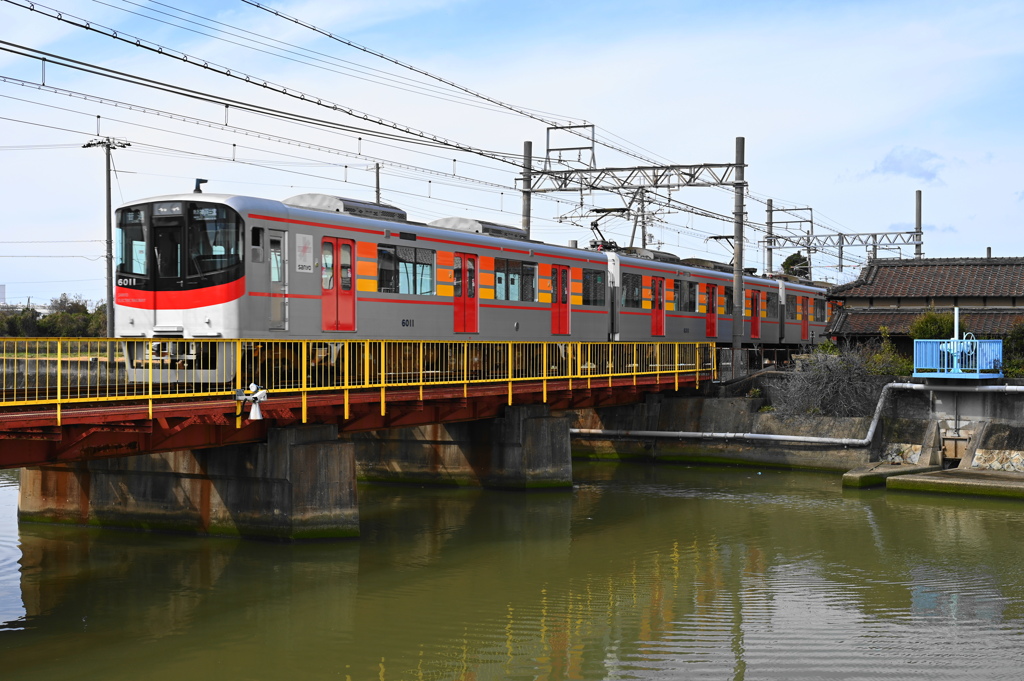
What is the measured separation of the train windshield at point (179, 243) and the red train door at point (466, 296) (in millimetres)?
6305

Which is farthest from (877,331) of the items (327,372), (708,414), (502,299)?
(327,372)

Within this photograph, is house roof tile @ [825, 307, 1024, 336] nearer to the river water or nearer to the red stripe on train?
the river water

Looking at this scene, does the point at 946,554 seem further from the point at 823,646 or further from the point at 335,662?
the point at 335,662

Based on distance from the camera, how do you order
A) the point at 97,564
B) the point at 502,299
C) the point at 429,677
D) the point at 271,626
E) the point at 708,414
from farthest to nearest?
the point at 708,414
the point at 502,299
the point at 97,564
the point at 271,626
the point at 429,677

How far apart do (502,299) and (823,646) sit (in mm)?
13568

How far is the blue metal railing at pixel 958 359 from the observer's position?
2844 centimetres

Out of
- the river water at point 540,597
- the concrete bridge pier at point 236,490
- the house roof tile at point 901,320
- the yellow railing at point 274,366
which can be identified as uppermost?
the house roof tile at point 901,320

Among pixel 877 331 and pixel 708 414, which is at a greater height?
pixel 877 331

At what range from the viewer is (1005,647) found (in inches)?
520

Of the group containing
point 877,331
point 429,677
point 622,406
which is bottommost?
point 429,677

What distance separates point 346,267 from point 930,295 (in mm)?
20807

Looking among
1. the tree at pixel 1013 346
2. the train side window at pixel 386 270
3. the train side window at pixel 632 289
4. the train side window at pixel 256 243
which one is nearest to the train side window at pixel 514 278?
the train side window at pixel 386 270

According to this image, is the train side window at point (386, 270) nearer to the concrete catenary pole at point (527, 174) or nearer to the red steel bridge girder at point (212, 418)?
the red steel bridge girder at point (212, 418)

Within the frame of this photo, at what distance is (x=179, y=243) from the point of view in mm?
18922
